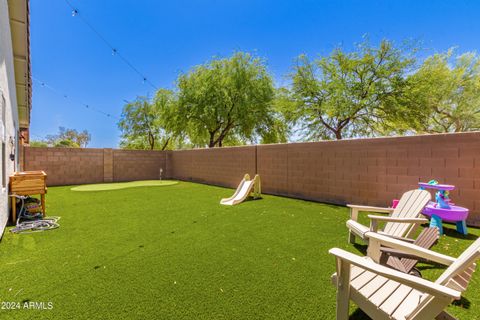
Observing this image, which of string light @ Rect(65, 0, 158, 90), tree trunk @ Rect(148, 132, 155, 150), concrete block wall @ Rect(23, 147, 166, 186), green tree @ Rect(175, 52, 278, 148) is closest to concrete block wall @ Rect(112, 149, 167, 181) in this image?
concrete block wall @ Rect(23, 147, 166, 186)

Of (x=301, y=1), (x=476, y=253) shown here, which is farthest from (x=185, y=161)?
(x=476, y=253)

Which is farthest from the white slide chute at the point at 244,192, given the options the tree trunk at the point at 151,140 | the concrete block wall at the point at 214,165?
the tree trunk at the point at 151,140

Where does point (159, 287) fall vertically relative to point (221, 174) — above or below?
below

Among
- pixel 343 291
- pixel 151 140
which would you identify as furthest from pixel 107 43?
pixel 151 140

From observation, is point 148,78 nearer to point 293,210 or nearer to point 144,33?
Result: point 144,33

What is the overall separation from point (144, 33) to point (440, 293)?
513 inches

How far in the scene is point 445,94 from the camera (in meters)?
13.2

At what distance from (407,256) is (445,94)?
16221 mm

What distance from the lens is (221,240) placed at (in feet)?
11.7

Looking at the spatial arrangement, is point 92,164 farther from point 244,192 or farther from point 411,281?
point 411,281

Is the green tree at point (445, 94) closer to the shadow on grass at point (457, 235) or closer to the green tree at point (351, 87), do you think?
the green tree at point (351, 87)

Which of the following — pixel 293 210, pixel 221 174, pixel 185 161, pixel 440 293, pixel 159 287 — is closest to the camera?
pixel 440 293

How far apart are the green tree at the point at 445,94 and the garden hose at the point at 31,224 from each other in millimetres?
13100

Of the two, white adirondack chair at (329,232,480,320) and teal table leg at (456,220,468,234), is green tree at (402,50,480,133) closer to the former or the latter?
teal table leg at (456,220,468,234)
